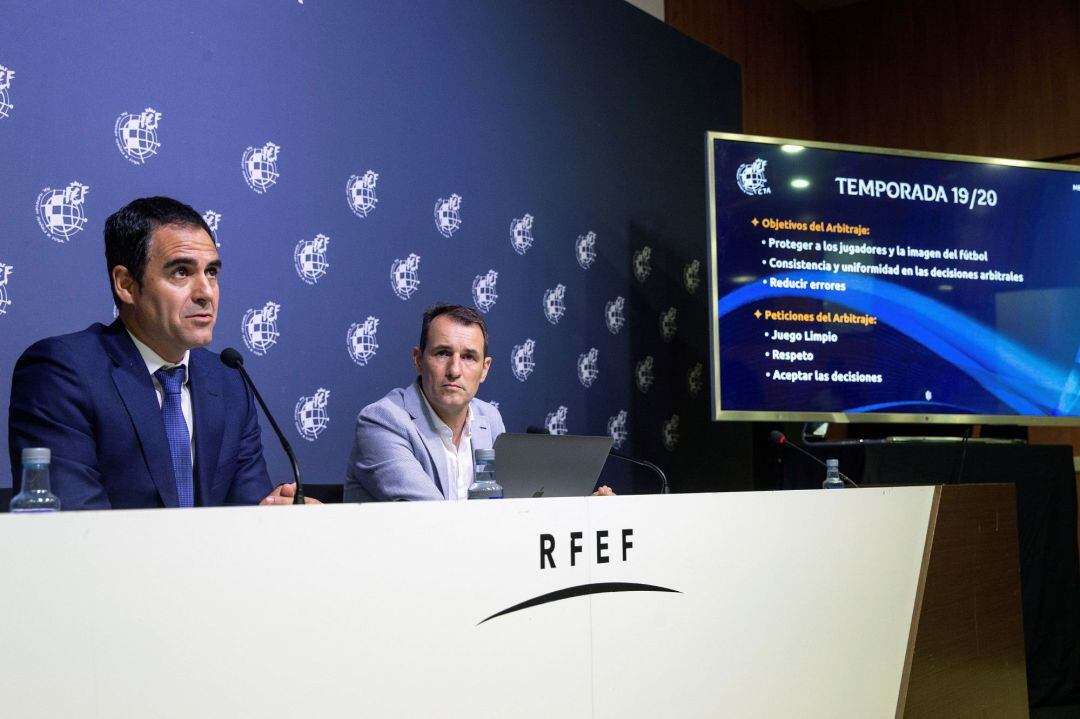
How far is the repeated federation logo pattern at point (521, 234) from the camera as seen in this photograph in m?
4.10

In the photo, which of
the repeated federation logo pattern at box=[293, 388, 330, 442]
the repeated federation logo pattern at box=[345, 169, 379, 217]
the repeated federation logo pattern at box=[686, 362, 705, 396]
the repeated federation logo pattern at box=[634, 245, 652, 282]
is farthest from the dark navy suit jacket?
the repeated federation logo pattern at box=[686, 362, 705, 396]

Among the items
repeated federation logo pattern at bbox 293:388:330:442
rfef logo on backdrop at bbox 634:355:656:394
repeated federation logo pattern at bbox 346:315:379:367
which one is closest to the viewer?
repeated federation logo pattern at bbox 293:388:330:442

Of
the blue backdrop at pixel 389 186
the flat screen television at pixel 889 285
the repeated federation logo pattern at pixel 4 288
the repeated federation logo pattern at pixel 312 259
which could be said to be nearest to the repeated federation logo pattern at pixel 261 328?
the blue backdrop at pixel 389 186

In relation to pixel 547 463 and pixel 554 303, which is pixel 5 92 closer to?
pixel 547 463

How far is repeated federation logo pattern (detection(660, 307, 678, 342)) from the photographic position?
4.84 m

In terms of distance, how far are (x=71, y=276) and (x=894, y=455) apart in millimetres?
2712

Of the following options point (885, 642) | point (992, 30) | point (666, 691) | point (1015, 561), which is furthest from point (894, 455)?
point (992, 30)

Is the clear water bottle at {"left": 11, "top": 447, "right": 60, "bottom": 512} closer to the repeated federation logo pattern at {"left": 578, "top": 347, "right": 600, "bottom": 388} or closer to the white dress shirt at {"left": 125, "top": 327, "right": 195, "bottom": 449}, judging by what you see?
the white dress shirt at {"left": 125, "top": 327, "right": 195, "bottom": 449}

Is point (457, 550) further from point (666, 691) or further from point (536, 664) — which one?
point (666, 691)

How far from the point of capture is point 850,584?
247 centimetres

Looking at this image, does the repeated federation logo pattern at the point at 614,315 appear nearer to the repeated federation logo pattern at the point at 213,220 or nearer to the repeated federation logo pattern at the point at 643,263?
the repeated federation logo pattern at the point at 643,263

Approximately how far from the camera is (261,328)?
3.13m

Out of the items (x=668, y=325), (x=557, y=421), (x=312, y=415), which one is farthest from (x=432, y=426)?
(x=668, y=325)

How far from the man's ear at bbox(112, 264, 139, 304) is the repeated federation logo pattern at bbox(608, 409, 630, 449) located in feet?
8.15
